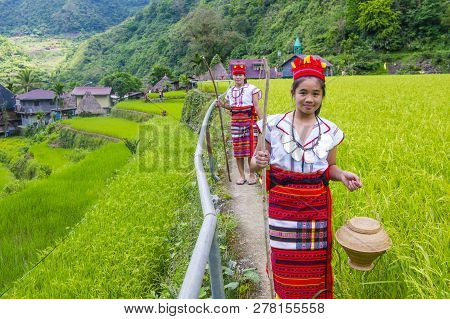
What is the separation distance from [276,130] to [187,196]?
335cm

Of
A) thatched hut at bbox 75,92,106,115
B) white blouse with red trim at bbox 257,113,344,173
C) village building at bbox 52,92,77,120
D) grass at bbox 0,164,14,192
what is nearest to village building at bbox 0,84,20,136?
village building at bbox 52,92,77,120

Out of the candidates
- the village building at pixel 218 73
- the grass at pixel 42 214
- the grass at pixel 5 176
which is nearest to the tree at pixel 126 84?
the village building at pixel 218 73

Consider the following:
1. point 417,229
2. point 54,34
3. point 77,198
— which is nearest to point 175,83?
point 77,198

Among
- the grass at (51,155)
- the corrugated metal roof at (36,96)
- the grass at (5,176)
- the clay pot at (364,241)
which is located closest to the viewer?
the clay pot at (364,241)

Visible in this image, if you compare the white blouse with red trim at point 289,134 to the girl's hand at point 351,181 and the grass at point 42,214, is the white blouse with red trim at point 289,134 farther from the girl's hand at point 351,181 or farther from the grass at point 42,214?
the grass at point 42,214

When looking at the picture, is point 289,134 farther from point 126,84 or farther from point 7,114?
point 7,114

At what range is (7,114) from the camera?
37.4 metres

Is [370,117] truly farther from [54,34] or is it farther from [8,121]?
[54,34]

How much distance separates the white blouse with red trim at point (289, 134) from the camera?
1.77m

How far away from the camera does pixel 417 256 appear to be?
184cm

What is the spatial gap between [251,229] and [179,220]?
1256 millimetres

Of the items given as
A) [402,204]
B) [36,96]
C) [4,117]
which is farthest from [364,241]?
[36,96]

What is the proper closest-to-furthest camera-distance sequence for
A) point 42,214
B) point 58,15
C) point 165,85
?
point 42,214 → point 165,85 → point 58,15

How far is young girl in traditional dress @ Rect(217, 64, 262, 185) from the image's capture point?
4133 mm
